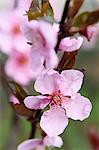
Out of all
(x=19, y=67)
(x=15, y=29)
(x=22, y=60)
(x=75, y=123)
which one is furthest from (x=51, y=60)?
(x=75, y=123)

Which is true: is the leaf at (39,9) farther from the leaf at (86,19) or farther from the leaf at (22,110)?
the leaf at (22,110)

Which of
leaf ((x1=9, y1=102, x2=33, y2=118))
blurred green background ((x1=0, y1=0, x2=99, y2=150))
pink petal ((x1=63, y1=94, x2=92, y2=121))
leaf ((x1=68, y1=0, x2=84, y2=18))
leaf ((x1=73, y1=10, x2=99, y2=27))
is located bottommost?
blurred green background ((x1=0, y1=0, x2=99, y2=150))

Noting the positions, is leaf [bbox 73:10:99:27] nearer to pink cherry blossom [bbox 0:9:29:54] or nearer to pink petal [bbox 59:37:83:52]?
pink petal [bbox 59:37:83:52]

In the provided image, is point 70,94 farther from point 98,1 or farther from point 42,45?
point 98,1

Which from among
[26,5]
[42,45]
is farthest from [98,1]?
[42,45]

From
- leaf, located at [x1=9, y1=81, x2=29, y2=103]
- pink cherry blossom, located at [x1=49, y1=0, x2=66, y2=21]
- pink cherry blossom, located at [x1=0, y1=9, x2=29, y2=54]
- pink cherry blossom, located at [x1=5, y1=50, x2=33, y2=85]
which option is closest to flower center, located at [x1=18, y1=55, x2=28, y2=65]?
pink cherry blossom, located at [x1=5, y1=50, x2=33, y2=85]

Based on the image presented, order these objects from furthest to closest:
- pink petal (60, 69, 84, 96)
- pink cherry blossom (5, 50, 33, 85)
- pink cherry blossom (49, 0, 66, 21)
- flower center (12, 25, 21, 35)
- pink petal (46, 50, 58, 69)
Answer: pink cherry blossom (5, 50, 33, 85)
flower center (12, 25, 21, 35)
pink cherry blossom (49, 0, 66, 21)
pink petal (60, 69, 84, 96)
pink petal (46, 50, 58, 69)
